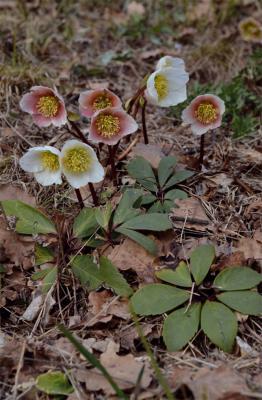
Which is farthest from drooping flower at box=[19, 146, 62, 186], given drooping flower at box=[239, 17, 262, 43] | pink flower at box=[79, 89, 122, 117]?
drooping flower at box=[239, 17, 262, 43]

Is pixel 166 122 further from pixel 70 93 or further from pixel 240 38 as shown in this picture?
pixel 240 38

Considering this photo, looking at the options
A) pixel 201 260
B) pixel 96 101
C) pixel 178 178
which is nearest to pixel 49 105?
pixel 96 101

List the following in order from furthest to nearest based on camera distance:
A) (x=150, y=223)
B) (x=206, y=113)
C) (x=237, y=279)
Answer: (x=206, y=113) → (x=150, y=223) → (x=237, y=279)

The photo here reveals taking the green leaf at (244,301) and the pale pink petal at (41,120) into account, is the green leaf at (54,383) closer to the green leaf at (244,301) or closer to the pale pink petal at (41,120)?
the green leaf at (244,301)

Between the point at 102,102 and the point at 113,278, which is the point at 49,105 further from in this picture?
the point at 113,278

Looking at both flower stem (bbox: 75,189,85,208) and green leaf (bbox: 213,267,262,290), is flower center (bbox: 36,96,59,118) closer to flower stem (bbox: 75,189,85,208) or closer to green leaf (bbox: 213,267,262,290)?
flower stem (bbox: 75,189,85,208)

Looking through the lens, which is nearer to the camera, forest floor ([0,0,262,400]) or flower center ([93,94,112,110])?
forest floor ([0,0,262,400])
